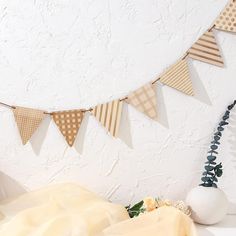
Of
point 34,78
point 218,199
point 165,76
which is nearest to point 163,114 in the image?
point 165,76

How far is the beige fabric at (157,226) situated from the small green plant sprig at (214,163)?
0.19 metres

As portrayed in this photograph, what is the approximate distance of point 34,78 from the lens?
1.61 meters

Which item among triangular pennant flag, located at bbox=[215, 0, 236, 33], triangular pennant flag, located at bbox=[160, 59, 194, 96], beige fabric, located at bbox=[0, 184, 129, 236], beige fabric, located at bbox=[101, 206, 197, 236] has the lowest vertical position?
beige fabric, located at bbox=[101, 206, 197, 236]

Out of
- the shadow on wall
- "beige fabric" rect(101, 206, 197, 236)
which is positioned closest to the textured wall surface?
the shadow on wall

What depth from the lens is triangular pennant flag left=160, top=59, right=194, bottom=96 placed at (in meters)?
1.52

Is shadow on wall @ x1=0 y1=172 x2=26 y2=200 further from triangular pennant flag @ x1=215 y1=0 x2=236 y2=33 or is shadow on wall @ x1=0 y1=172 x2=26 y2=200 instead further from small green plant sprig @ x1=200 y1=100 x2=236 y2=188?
triangular pennant flag @ x1=215 y1=0 x2=236 y2=33

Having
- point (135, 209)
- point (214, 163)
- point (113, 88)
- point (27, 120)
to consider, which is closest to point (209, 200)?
point (214, 163)

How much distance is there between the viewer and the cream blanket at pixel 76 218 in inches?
48.7

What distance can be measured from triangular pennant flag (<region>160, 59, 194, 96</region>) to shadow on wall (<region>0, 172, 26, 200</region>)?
0.67 meters

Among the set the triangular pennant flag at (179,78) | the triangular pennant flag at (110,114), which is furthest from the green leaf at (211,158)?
the triangular pennant flag at (110,114)

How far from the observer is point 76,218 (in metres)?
1.32

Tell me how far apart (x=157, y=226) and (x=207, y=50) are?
64cm

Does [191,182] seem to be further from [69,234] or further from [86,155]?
[69,234]

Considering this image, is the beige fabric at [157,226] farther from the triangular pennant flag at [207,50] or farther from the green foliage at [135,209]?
the triangular pennant flag at [207,50]
